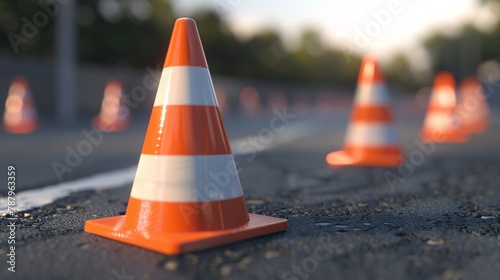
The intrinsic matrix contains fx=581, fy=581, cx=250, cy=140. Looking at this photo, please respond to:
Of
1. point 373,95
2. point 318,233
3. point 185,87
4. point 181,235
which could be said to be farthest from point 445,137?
point 181,235

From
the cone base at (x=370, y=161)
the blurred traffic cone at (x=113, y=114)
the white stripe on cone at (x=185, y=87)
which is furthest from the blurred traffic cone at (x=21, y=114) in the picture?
the white stripe on cone at (x=185, y=87)

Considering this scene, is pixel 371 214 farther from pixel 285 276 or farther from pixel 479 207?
pixel 285 276

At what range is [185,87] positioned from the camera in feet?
9.88

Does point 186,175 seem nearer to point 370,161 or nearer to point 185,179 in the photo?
point 185,179

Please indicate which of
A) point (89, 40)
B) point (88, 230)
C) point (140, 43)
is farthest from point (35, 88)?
point (88, 230)

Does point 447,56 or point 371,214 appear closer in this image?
point 371,214

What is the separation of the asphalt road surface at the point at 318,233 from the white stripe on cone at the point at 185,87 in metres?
0.77

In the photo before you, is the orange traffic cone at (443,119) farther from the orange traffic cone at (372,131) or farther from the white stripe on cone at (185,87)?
the white stripe on cone at (185,87)

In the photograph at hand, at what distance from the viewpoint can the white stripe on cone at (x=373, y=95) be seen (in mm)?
6832

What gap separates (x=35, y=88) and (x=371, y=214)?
1834 cm

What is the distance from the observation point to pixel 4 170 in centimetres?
597

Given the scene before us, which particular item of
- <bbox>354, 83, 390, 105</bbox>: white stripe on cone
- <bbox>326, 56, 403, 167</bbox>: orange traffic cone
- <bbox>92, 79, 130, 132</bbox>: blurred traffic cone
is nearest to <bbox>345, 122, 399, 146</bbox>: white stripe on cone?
<bbox>326, 56, 403, 167</bbox>: orange traffic cone

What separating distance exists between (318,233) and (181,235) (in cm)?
72

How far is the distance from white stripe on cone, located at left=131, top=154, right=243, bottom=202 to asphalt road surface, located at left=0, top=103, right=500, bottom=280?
0.96 feet
